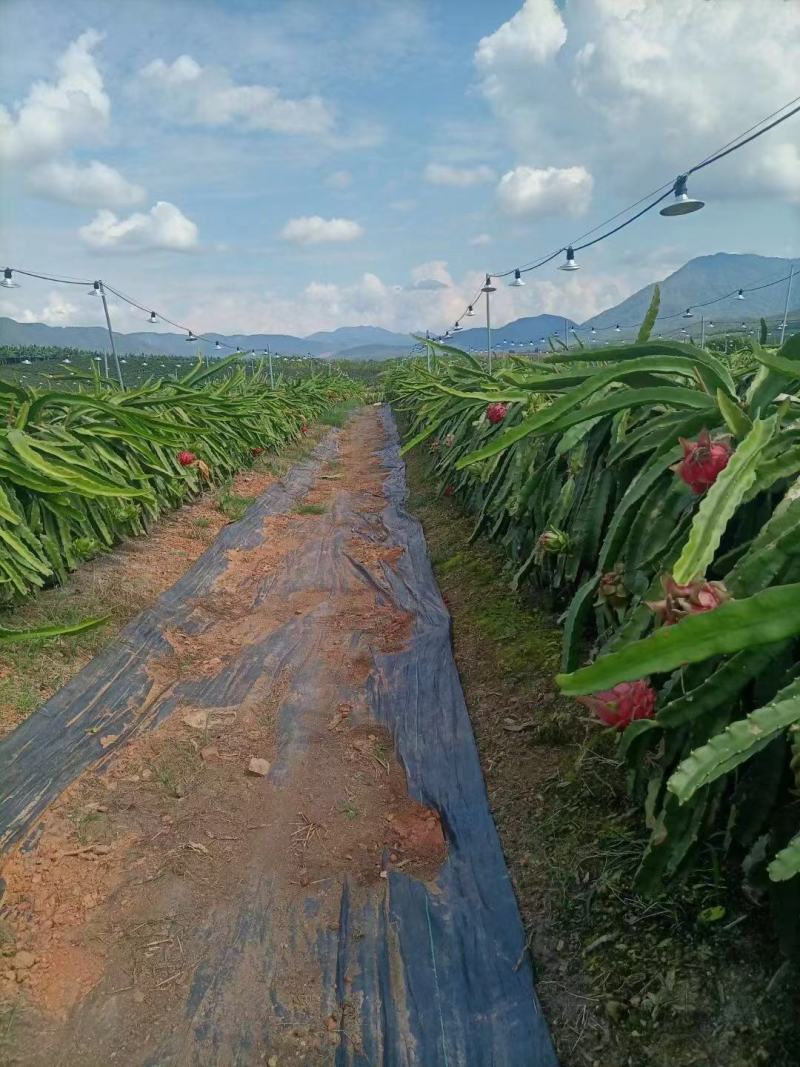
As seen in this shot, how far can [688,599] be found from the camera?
120cm

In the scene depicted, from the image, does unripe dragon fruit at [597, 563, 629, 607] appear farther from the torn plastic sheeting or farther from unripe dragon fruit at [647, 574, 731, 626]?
the torn plastic sheeting

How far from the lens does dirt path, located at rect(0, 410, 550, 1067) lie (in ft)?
5.48

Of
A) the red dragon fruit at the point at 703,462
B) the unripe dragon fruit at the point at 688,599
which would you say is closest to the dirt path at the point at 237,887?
the unripe dragon fruit at the point at 688,599

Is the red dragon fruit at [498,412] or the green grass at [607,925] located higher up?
the red dragon fruit at [498,412]

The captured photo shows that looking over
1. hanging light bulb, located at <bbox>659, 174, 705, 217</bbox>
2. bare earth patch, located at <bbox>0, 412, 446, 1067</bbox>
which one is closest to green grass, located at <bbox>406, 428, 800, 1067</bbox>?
bare earth patch, located at <bbox>0, 412, 446, 1067</bbox>

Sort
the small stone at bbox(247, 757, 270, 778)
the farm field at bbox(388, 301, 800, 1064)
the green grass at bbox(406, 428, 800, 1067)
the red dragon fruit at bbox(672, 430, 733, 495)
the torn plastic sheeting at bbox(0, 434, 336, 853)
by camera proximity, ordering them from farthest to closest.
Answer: the small stone at bbox(247, 757, 270, 778) < the torn plastic sheeting at bbox(0, 434, 336, 853) < the red dragon fruit at bbox(672, 430, 733, 495) < the green grass at bbox(406, 428, 800, 1067) < the farm field at bbox(388, 301, 800, 1064)

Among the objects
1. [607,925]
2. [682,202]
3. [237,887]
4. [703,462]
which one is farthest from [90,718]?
[682,202]

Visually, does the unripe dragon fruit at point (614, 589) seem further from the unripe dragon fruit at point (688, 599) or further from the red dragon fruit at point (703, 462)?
the unripe dragon fruit at point (688, 599)

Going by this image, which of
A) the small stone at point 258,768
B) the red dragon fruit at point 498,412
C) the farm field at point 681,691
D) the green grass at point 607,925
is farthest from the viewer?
the red dragon fruit at point 498,412

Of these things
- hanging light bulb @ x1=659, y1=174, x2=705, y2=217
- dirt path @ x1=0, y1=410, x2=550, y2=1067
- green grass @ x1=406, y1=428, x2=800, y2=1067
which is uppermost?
hanging light bulb @ x1=659, y1=174, x2=705, y2=217

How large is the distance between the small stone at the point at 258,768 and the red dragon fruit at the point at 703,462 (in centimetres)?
190

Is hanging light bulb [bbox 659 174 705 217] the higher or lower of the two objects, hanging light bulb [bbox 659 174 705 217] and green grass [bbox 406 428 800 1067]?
the higher

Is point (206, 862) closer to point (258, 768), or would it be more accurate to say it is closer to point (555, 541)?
point (258, 768)

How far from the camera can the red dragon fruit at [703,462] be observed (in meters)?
1.63
